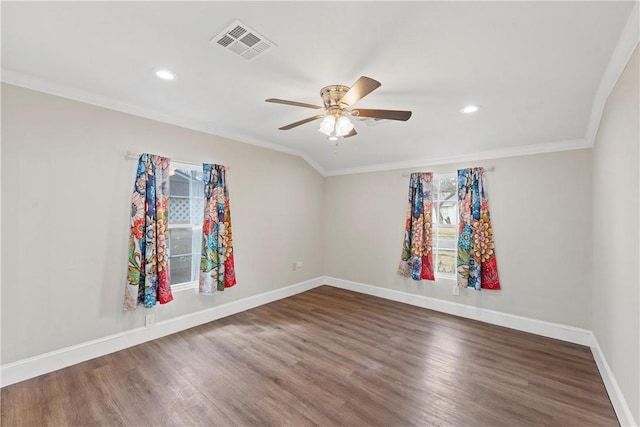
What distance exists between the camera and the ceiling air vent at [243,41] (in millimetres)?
1654

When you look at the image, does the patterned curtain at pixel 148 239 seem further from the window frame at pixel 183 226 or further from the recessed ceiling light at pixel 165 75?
the recessed ceiling light at pixel 165 75

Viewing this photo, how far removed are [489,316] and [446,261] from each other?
90 centimetres

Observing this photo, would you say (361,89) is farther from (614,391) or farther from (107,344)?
(107,344)

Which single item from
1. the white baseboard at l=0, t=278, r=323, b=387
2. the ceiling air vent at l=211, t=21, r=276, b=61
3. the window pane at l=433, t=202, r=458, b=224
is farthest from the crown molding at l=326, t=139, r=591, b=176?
the ceiling air vent at l=211, t=21, r=276, b=61

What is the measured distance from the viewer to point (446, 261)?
418cm

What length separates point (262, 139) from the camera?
4031 millimetres

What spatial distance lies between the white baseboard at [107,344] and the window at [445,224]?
2868 mm

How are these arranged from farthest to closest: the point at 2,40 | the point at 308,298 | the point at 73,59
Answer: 1. the point at 308,298
2. the point at 73,59
3. the point at 2,40

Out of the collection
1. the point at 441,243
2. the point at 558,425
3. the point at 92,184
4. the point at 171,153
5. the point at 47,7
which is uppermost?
the point at 47,7

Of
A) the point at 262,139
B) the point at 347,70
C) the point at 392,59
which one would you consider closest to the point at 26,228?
the point at 262,139

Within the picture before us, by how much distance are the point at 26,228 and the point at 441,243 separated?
4.78 metres

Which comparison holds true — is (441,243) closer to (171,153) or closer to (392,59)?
(392,59)

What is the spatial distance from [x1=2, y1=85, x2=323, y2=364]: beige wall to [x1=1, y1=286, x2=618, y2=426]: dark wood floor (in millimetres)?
391

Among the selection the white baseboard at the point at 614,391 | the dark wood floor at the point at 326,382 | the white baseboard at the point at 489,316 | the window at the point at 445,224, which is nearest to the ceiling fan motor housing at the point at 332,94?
the dark wood floor at the point at 326,382
